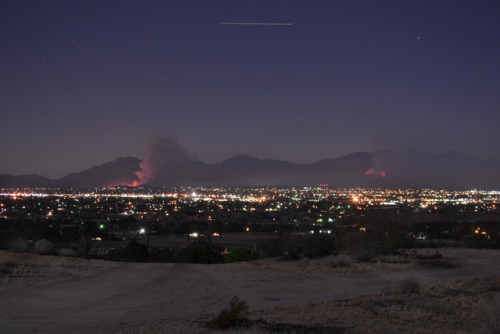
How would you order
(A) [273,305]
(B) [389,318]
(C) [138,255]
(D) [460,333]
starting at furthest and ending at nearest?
(C) [138,255] → (A) [273,305] → (B) [389,318] → (D) [460,333]

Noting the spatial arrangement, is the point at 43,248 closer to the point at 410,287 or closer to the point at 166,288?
the point at 166,288

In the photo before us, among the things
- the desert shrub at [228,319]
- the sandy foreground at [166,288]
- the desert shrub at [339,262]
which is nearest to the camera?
the desert shrub at [228,319]

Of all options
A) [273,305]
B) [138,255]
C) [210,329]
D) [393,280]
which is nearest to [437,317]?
[273,305]

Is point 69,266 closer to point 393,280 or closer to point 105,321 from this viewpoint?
point 105,321

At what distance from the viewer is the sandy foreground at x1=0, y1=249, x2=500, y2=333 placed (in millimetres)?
13852

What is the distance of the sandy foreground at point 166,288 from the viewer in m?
13.9

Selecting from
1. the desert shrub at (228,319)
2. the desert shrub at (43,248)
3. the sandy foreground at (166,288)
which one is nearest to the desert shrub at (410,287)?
the sandy foreground at (166,288)

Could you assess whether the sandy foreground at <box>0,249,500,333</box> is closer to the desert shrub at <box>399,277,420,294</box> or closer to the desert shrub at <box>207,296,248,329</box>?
the desert shrub at <box>207,296,248,329</box>

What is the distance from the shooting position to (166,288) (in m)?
20.3

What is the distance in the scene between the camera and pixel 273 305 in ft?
55.4

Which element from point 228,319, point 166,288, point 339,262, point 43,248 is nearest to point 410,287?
point 228,319

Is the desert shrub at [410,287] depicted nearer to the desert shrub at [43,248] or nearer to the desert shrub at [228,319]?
the desert shrub at [228,319]

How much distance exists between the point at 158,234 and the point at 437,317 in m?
68.8

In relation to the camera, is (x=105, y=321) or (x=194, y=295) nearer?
(x=105, y=321)
